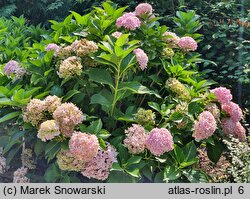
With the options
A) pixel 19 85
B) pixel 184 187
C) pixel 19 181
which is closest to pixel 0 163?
pixel 19 181

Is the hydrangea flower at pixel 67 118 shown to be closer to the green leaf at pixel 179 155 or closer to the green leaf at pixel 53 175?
the green leaf at pixel 53 175

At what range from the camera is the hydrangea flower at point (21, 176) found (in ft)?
7.80

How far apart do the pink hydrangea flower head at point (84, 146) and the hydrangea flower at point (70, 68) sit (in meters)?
0.40

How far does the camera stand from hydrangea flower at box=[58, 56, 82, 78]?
2266 millimetres

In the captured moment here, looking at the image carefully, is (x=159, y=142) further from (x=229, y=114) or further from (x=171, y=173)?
(x=229, y=114)

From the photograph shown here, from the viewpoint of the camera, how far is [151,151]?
214 centimetres

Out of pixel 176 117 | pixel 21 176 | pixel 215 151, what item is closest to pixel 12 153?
pixel 21 176

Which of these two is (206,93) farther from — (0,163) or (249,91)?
(0,163)

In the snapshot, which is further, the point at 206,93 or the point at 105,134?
the point at 206,93

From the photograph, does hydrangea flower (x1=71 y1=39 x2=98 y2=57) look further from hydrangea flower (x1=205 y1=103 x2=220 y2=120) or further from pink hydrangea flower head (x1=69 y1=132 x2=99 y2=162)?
hydrangea flower (x1=205 y1=103 x2=220 y2=120)

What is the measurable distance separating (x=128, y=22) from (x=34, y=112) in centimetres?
83

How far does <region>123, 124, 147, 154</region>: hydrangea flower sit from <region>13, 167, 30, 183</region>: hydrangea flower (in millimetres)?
645

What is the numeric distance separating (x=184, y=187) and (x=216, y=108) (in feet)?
1.92

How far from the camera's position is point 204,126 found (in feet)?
7.47
